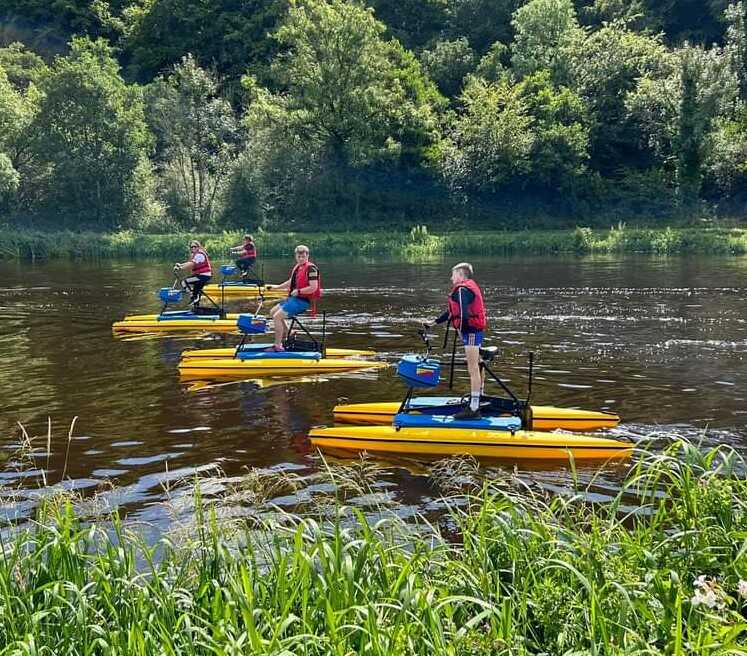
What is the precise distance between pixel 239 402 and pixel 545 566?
861 cm

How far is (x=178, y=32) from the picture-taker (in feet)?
254

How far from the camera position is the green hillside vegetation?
172 feet

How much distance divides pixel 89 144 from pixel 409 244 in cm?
2237

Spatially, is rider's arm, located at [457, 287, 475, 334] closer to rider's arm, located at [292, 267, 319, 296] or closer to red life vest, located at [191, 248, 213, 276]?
rider's arm, located at [292, 267, 319, 296]

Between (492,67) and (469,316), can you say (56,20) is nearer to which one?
(492,67)

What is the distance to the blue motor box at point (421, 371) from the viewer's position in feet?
33.2

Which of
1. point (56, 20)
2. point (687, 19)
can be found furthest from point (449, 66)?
point (56, 20)

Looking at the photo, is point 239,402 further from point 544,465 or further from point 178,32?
point 178,32

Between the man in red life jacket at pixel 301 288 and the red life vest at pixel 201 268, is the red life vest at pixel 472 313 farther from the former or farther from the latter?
the red life vest at pixel 201 268

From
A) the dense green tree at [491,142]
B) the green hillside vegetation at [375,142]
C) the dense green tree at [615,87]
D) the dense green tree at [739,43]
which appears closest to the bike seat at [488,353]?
the green hillside vegetation at [375,142]

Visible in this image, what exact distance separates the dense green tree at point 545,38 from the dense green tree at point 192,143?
2242 centimetres

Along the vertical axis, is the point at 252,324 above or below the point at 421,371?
above

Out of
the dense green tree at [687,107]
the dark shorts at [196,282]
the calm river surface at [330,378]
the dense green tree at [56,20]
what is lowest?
the calm river surface at [330,378]

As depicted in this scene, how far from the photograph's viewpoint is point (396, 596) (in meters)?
4.57
